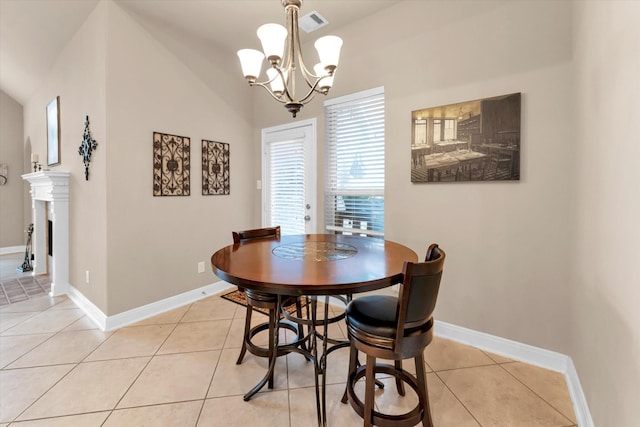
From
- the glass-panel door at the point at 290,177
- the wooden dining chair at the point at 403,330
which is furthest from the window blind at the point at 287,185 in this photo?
the wooden dining chair at the point at 403,330

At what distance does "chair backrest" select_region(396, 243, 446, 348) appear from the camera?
1177mm

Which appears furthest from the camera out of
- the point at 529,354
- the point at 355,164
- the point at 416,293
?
the point at 355,164

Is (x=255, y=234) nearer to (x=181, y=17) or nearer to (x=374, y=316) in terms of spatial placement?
(x=374, y=316)

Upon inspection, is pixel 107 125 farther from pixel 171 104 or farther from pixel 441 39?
pixel 441 39

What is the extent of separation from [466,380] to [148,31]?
3974 mm

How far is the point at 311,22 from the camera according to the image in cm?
290

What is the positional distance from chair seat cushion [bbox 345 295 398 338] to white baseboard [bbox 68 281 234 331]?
7.59 feet

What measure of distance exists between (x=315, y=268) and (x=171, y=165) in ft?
7.62

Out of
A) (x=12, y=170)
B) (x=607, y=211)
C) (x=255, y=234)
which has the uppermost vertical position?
(x=12, y=170)

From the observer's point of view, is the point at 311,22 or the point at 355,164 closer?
the point at 311,22

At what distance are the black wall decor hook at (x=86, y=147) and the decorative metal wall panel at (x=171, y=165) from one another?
527mm

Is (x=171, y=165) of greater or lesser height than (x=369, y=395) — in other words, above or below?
above

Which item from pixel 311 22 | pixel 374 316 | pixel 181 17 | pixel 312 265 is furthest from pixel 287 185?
pixel 374 316

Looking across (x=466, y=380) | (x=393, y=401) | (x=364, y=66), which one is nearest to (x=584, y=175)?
(x=466, y=380)
